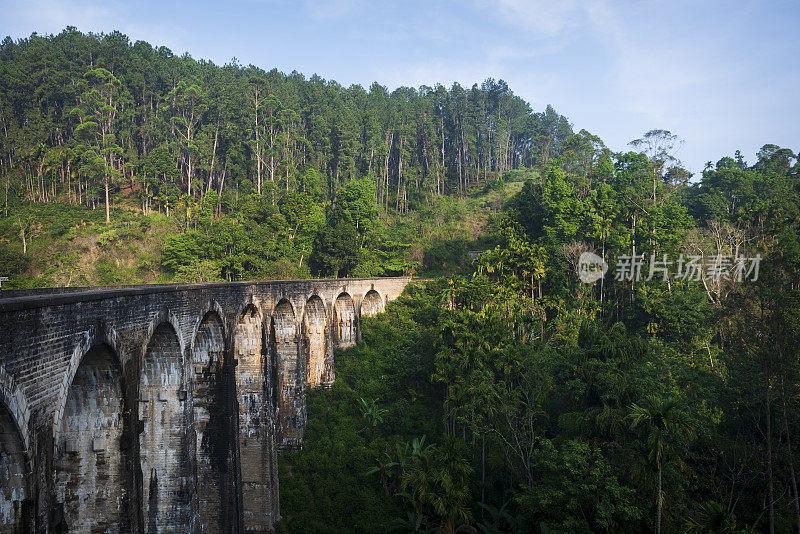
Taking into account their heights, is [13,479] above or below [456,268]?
below

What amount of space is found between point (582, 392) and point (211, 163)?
53.9 meters

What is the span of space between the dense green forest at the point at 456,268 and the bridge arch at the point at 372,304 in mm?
1171

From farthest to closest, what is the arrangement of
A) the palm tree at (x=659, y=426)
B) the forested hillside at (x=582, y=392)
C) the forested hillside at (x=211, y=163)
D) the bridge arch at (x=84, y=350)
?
the forested hillside at (x=211, y=163) → the forested hillside at (x=582, y=392) → the palm tree at (x=659, y=426) → the bridge arch at (x=84, y=350)

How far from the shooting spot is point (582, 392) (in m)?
21.3

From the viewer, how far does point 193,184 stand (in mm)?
58344

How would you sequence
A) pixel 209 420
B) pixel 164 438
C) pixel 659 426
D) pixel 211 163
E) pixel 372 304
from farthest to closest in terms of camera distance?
pixel 211 163, pixel 372 304, pixel 209 420, pixel 659 426, pixel 164 438

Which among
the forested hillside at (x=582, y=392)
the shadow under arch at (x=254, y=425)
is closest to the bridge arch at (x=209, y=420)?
the shadow under arch at (x=254, y=425)

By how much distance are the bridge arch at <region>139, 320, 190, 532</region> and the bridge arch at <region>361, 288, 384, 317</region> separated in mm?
27081

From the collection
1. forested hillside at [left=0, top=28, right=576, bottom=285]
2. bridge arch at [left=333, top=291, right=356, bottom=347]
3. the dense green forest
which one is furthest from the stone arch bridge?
forested hillside at [left=0, top=28, right=576, bottom=285]

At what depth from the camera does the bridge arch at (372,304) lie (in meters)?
41.6

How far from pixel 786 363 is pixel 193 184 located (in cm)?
5901

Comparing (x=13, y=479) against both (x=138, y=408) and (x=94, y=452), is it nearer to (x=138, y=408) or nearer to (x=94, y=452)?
(x=94, y=452)

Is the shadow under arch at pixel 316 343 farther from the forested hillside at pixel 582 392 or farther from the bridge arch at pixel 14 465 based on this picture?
the bridge arch at pixel 14 465

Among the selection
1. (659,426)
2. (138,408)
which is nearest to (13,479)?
(138,408)
